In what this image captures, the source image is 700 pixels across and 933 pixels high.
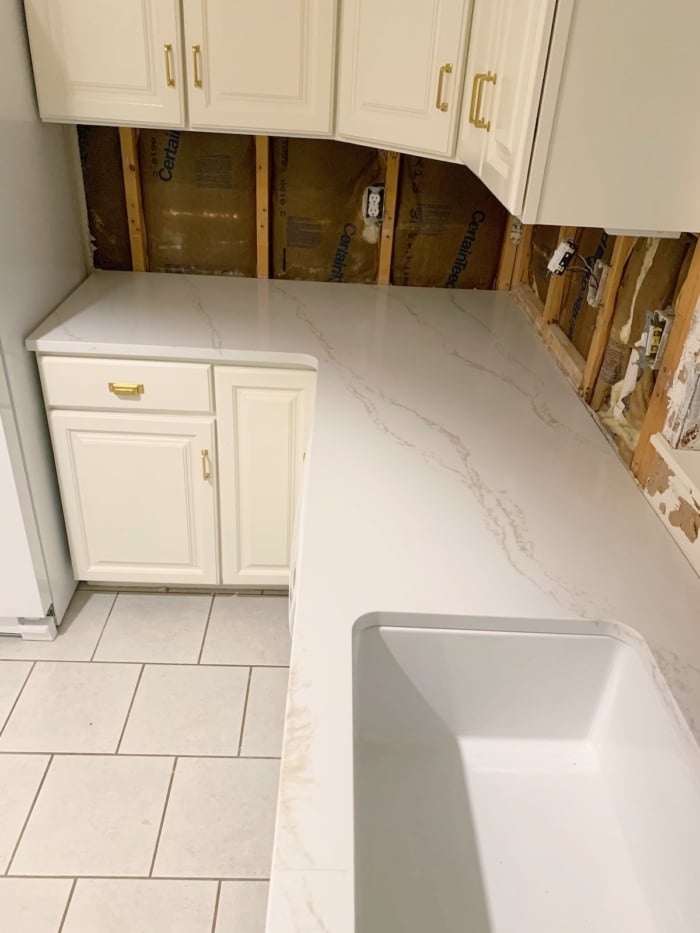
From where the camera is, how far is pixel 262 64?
1932 millimetres

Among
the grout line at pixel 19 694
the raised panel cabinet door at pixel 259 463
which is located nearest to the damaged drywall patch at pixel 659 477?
the raised panel cabinet door at pixel 259 463

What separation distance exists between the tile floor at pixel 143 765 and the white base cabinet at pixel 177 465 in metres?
0.18

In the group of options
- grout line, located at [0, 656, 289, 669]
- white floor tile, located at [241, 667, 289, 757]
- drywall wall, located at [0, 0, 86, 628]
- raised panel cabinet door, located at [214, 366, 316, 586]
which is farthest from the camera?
grout line, located at [0, 656, 289, 669]

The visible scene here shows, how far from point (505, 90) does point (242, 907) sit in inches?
68.7

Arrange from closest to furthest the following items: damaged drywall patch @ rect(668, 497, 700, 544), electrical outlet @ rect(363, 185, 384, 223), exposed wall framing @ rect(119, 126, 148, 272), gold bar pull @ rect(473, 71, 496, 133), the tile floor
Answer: damaged drywall patch @ rect(668, 497, 700, 544) < gold bar pull @ rect(473, 71, 496, 133) < the tile floor < exposed wall framing @ rect(119, 126, 148, 272) < electrical outlet @ rect(363, 185, 384, 223)

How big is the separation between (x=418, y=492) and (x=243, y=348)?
818 mm

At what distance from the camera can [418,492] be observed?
1.41 m

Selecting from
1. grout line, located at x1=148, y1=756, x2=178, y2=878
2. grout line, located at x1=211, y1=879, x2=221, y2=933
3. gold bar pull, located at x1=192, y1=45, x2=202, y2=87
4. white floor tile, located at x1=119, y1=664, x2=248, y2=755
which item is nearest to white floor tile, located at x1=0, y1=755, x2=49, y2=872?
white floor tile, located at x1=119, y1=664, x2=248, y2=755

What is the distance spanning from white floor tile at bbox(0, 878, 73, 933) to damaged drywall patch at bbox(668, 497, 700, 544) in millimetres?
1500

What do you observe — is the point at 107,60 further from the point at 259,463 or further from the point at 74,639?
the point at 74,639

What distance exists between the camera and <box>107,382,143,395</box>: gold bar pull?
201cm

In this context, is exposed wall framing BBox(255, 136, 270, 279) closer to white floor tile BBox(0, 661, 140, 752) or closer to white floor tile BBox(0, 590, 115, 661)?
white floor tile BBox(0, 590, 115, 661)

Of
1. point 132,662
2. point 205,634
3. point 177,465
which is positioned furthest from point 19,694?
point 177,465

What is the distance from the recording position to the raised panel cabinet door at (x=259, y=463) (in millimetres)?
2051
